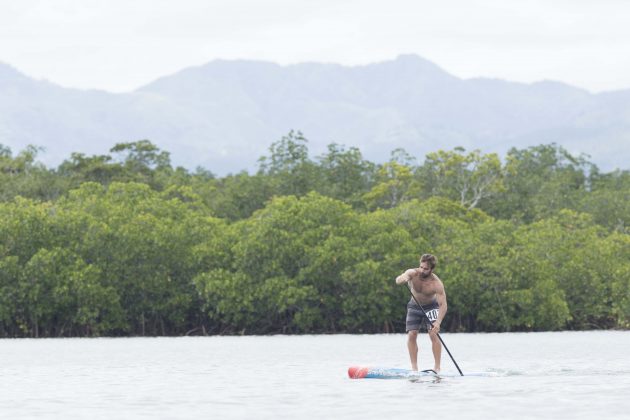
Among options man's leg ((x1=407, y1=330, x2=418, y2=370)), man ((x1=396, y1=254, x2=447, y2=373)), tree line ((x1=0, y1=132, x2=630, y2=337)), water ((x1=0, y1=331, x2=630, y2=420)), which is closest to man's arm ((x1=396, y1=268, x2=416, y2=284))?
man ((x1=396, y1=254, x2=447, y2=373))

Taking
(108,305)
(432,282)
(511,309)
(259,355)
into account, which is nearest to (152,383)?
(432,282)

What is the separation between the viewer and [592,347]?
131 ft

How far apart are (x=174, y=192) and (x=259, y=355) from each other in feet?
149

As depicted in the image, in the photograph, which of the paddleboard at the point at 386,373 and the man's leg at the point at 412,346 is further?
the man's leg at the point at 412,346

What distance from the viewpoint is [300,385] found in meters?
22.8

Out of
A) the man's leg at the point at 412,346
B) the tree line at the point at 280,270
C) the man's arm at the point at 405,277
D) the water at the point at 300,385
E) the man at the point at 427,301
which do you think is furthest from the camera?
the tree line at the point at 280,270

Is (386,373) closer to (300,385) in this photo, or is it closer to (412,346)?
(412,346)

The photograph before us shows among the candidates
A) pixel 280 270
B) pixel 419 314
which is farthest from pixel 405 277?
pixel 280 270

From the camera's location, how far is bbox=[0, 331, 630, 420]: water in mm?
17328

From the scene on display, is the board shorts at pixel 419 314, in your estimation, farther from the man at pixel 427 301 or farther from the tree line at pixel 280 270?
the tree line at pixel 280 270

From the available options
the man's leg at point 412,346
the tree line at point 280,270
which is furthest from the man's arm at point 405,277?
the tree line at point 280,270

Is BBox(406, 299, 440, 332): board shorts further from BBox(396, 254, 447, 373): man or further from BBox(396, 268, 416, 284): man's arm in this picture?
BBox(396, 268, 416, 284): man's arm

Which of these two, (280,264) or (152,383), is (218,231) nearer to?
(280,264)

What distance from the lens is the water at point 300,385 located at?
17328 mm
